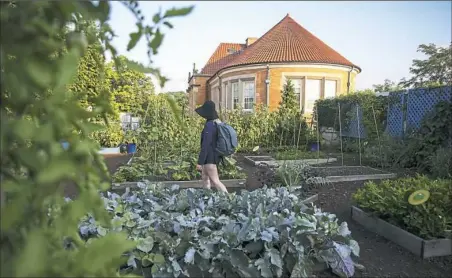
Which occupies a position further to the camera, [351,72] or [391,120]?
[351,72]

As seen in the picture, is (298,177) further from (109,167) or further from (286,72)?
(286,72)

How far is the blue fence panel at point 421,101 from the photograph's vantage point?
30.5 ft

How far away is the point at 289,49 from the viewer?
23.5 metres

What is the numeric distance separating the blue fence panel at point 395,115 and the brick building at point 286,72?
9158mm

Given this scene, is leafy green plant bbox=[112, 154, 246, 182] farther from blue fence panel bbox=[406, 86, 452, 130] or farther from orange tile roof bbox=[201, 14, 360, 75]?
orange tile roof bbox=[201, 14, 360, 75]

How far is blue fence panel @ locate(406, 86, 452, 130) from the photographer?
9.28 m

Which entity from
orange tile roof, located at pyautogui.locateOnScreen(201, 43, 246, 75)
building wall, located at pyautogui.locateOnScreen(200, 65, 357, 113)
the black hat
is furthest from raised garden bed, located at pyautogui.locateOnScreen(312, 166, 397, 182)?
orange tile roof, located at pyautogui.locateOnScreen(201, 43, 246, 75)

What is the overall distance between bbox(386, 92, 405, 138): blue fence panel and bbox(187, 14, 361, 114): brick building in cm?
916

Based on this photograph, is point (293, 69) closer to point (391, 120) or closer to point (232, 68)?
point (232, 68)

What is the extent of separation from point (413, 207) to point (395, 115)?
8.60m

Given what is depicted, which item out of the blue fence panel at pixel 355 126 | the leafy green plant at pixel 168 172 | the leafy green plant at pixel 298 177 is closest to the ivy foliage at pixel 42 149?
the leafy green plant at pixel 298 177

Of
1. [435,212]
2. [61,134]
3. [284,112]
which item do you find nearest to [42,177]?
[61,134]

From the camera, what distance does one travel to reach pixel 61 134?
0.82 meters

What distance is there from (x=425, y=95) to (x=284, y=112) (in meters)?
6.35
